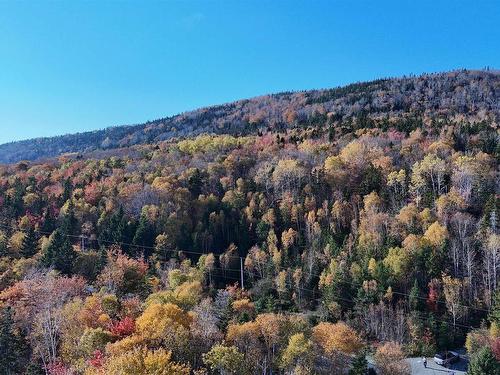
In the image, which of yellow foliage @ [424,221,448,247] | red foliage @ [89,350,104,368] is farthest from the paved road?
red foliage @ [89,350,104,368]

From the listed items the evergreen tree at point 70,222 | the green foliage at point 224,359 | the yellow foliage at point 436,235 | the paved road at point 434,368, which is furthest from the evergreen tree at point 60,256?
the yellow foliage at point 436,235

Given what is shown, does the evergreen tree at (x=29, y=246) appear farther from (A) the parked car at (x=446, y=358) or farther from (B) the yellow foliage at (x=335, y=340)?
(A) the parked car at (x=446, y=358)

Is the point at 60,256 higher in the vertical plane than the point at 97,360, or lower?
higher

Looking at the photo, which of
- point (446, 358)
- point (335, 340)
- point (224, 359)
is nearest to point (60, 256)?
point (224, 359)

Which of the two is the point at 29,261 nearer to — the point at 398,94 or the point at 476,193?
the point at 476,193

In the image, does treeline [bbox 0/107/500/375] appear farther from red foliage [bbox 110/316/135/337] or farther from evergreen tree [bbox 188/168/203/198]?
evergreen tree [bbox 188/168/203/198]

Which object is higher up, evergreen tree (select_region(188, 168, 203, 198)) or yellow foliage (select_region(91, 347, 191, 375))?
Result: evergreen tree (select_region(188, 168, 203, 198))

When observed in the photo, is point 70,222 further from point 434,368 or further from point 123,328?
point 434,368

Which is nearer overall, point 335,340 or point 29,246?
point 335,340
